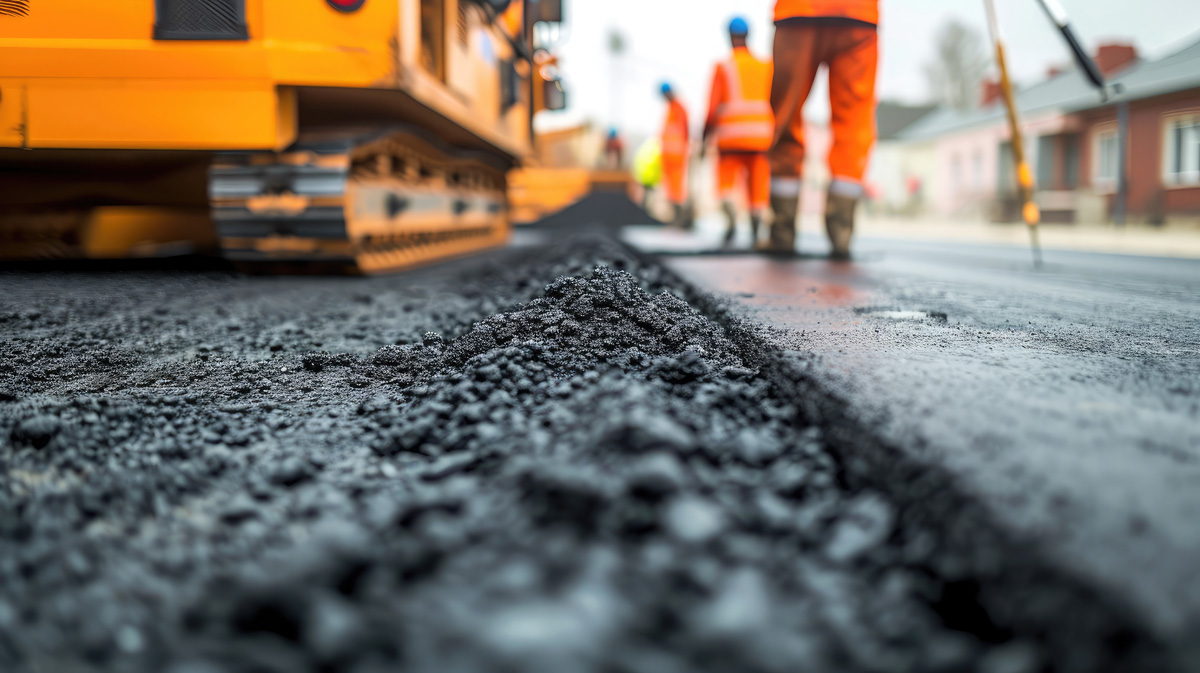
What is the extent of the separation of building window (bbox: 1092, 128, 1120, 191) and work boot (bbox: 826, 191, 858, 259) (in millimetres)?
20947

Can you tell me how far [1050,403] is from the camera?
1.28m

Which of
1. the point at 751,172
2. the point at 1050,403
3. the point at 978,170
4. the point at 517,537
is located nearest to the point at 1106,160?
the point at 978,170

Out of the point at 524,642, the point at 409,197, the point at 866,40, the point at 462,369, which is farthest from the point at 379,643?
the point at 866,40

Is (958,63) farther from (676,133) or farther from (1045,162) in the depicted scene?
(676,133)

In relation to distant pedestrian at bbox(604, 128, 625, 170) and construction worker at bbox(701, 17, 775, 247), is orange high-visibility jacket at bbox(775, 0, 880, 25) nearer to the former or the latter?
construction worker at bbox(701, 17, 775, 247)

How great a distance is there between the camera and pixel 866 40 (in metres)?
4.91

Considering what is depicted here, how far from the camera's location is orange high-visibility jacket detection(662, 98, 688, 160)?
40.5ft

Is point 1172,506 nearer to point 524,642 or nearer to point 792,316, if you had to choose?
point 524,642

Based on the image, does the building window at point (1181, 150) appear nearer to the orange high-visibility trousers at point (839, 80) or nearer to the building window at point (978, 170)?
the building window at point (978, 170)

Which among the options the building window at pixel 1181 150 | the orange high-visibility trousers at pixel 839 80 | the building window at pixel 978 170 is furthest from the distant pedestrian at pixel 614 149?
the building window at pixel 978 170

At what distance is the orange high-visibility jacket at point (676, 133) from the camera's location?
40.5 ft

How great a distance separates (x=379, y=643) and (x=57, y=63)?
3841mm

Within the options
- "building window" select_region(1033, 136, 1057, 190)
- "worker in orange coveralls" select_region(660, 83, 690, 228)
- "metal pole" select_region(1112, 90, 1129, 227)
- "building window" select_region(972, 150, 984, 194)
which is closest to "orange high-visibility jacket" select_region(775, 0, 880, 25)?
"worker in orange coveralls" select_region(660, 83, 690, 228)

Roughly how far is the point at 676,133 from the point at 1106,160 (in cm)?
1695
